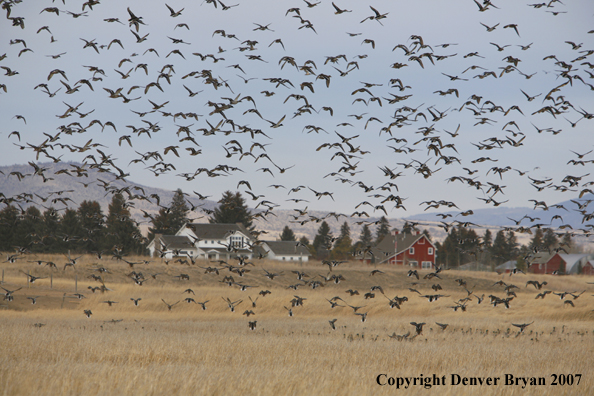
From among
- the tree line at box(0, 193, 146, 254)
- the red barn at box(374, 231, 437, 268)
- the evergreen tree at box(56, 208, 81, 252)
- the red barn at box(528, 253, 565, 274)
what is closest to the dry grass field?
the tree line at box(0, 193, 146, 254)

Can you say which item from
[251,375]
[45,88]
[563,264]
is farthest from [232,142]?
[563,264]

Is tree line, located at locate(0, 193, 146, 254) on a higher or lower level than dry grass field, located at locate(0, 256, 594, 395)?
higher

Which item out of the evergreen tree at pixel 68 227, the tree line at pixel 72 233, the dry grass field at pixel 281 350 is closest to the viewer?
the dry grass field at pixel 281 350

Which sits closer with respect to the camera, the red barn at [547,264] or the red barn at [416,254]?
the red barn at [416,254]

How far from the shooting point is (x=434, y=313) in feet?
126

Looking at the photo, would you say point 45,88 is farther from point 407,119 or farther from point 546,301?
point 546,301
